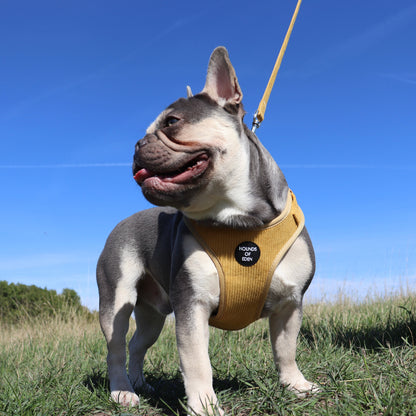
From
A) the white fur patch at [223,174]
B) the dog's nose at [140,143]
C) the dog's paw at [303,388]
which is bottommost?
the dog's paw at [303,388]

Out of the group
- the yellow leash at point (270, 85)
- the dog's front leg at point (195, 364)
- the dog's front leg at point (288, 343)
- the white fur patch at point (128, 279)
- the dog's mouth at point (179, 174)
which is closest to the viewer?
the dog's mouth at point (179, 174)

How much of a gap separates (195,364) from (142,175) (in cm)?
144

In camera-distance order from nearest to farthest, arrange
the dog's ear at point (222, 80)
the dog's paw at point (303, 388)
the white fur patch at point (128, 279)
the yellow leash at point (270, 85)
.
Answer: the dog's ear at point (222, 80) → the dog's paw at point (303, 388) → the yellow leash at point (270, 85) → the white fur patch at point (128, 279)

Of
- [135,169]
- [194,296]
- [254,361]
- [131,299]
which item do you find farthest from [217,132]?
[254,361]

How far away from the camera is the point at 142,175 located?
348 centimetres

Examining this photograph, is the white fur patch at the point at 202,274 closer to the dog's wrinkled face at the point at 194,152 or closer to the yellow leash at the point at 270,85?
the dog's wrinkled face at the point at 194,152

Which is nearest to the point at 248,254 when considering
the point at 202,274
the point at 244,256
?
the point at 244,256

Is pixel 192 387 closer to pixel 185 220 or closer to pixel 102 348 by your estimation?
pixel 185 220

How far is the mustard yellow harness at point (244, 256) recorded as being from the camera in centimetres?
364

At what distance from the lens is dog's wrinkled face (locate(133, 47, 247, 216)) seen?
10.8 feet

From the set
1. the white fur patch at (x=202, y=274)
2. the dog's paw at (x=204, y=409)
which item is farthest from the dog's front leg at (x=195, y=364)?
the white fur patch at (x=202, y=274)

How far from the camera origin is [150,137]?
3.41m

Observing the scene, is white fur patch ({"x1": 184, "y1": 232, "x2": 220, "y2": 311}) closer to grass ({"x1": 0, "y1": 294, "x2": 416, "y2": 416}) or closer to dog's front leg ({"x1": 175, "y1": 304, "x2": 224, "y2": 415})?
dog's front leg ({"x1": 175, "y1": 304, "x2": 224, "y2": 415})

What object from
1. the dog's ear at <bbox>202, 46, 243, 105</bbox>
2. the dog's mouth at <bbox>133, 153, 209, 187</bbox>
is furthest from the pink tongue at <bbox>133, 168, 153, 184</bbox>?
the dog's ear at <bbox>202, 46, 243, 105</bbox>
